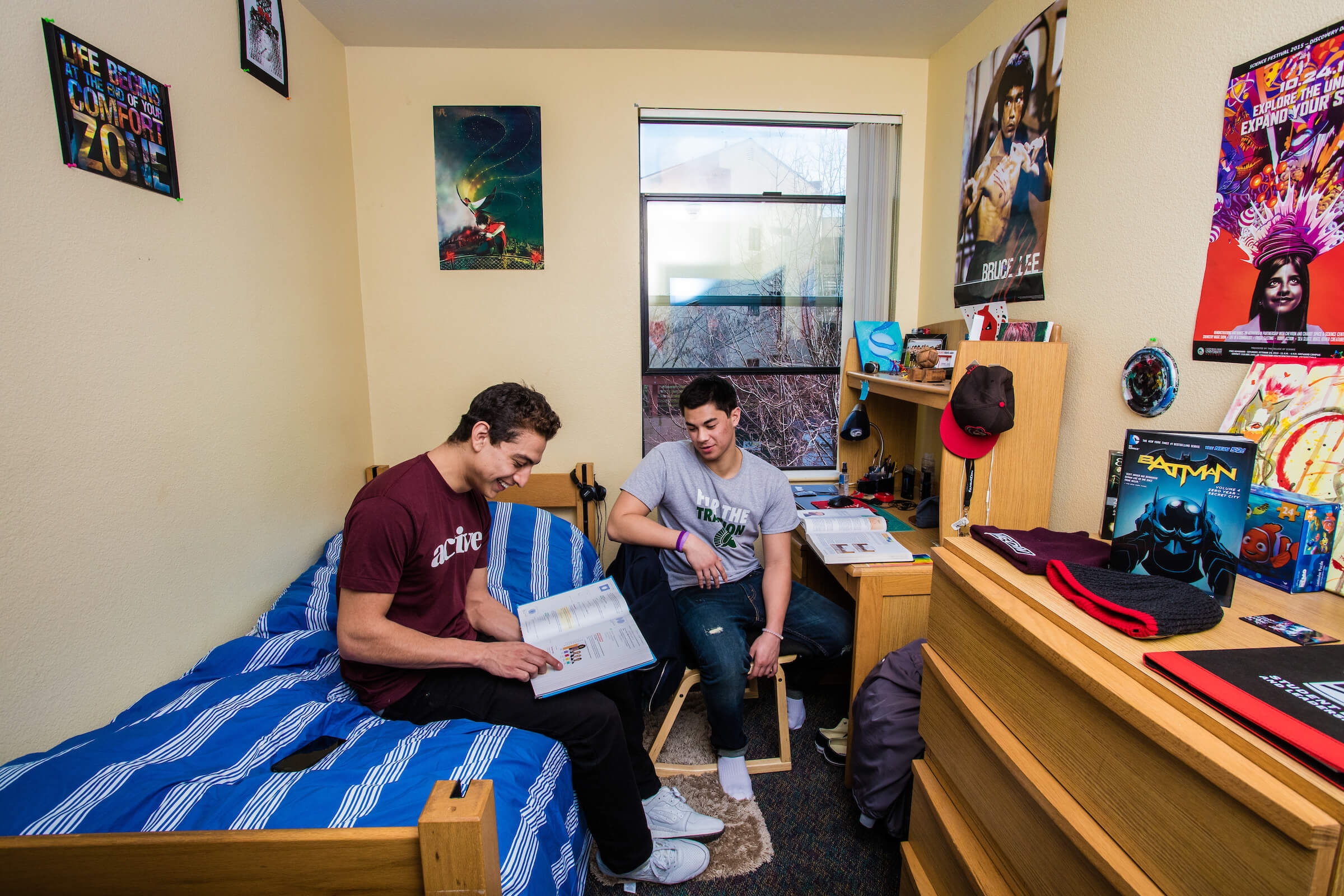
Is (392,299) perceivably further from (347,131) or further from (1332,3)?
(1332,3)

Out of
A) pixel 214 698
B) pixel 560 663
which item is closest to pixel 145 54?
pixel 214 698

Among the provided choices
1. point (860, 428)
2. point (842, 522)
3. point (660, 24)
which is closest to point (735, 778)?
point (842, 522)

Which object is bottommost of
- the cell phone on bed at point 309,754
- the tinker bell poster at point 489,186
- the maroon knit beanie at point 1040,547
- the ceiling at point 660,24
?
the cell phone on bed at point 309,754

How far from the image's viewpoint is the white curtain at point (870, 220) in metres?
2.87

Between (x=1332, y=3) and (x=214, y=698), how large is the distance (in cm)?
282

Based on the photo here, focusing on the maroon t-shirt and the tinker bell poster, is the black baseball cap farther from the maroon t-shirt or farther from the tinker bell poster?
the tinker bell poster

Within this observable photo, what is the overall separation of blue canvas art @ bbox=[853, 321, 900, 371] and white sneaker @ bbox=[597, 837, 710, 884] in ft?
6.65

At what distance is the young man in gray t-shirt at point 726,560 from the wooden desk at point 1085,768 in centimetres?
67

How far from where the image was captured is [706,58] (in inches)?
108

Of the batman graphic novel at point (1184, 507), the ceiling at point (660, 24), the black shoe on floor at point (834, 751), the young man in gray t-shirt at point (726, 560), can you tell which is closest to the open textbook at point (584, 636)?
the young man in gray t-shirt at point (726, 560)

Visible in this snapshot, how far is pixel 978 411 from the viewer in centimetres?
176

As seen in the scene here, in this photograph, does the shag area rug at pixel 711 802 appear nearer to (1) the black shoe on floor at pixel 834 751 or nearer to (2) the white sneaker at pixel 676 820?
(2) the white sneaker at pixel 676 820

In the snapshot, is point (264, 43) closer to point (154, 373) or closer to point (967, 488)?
point (154, 373)

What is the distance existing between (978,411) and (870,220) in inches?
58.5
